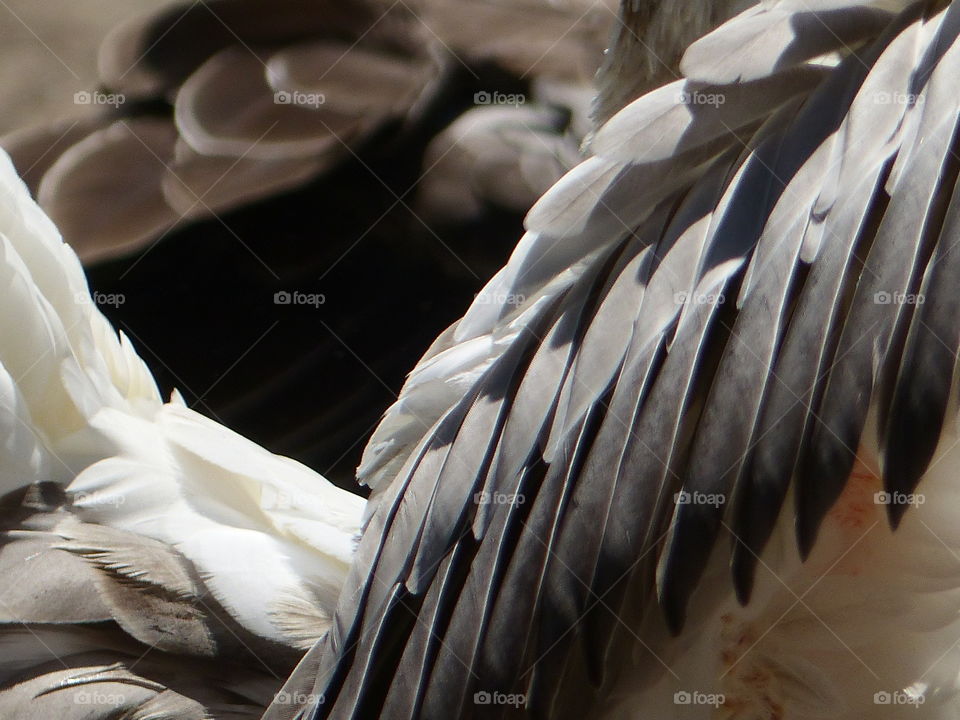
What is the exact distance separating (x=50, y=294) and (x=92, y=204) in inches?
50.1

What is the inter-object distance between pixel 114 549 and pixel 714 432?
2.64 feet

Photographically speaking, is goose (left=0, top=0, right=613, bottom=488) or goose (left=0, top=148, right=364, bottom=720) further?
goose (left=0, top=0, right=613, bottom=488)

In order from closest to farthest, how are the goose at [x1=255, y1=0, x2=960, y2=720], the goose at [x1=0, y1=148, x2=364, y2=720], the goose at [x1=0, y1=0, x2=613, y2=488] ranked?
the goose at [x1=255, y1=0, x2=960, y2=720]
the goose at [x1=0, y1=148, x2=364, y2=720]
the goose at [x1=0, y1=0, x2=613, y2=488]

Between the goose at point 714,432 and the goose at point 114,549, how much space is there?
0.19 m

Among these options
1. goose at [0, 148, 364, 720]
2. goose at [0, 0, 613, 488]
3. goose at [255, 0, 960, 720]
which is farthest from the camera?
goose at [0, 0, 613, 488]

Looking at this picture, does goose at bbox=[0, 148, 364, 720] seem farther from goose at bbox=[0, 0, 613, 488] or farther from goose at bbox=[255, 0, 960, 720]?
goose at bbox=[0, 0, 613, 488]

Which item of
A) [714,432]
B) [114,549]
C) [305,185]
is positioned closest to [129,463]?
[114,549]

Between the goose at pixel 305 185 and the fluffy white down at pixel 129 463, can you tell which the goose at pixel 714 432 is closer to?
the fluffy white down at pixel 129 463

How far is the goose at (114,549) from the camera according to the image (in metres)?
1.48

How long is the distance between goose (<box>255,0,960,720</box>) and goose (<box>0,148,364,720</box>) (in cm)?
19

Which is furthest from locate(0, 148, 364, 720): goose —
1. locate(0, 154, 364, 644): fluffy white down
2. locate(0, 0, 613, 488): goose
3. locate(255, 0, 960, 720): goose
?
locate(0, 0, 613, 488): goose

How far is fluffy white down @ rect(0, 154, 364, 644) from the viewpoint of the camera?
1501 millimetres

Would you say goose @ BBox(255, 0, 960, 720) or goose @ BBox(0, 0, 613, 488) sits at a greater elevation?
goose @ BBox(0, 0, 613, 488)

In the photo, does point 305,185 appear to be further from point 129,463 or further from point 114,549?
point 114,549
